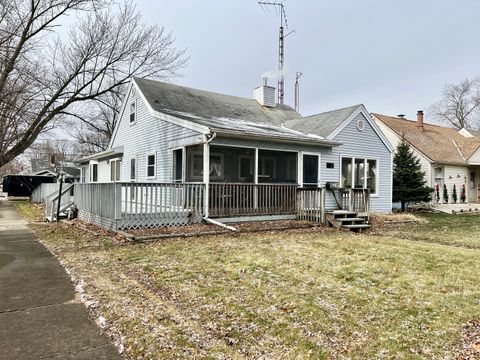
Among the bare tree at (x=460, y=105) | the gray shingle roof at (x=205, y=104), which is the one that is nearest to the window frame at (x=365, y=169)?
the gray shingle roof at (x=205, y=104)

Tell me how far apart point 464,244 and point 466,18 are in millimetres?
12792

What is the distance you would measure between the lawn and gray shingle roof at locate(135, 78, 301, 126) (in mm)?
8345

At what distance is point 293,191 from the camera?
41.6 feet

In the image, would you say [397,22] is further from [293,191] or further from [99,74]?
[99,74]

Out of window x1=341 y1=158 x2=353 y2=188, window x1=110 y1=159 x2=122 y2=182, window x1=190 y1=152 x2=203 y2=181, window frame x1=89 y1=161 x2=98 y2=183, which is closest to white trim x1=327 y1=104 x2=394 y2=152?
window x1=341 y1=158 x2=353 y2=188

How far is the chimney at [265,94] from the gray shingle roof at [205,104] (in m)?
0.39

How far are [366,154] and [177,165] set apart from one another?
8253 millimetres

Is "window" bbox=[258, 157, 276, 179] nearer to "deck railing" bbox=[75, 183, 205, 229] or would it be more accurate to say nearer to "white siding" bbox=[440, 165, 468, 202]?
"deck railing" bbox=[75, 183, 205, 229]

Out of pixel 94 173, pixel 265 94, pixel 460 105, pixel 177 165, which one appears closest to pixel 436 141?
pixel 265 94

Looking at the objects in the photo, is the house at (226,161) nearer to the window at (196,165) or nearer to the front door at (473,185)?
the window at (196,165)

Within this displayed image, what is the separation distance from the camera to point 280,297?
4.26 m

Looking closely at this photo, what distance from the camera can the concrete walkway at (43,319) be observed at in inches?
117

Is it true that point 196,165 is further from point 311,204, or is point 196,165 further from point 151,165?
point 311,204

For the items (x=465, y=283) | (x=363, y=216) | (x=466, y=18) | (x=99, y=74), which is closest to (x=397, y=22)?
(x=466, y=18)
